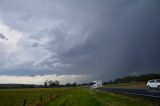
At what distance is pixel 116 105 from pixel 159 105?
5194 millimetres

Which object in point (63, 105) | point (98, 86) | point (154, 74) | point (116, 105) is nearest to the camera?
point (116, 105)

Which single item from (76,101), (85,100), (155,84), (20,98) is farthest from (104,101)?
(20,98)

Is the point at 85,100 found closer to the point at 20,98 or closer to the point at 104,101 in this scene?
the point at 104,101

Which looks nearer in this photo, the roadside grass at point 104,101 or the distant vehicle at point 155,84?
the roadside grass at point 104,101

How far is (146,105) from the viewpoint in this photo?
79.2 feet

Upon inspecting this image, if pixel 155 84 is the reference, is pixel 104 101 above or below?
below

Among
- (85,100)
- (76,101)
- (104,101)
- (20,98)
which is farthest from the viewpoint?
(20,98)

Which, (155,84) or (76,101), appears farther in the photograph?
(155,84)

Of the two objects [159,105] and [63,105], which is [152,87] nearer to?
[63,105]

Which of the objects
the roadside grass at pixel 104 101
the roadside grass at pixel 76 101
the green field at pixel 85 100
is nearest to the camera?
the roadside grass at pixel 104 101

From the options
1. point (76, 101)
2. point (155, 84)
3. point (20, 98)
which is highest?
point (155, 84)

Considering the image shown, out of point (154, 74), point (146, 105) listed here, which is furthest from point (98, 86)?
point (146, 105)

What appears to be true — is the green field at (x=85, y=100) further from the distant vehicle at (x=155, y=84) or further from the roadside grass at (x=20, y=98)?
the distant vehicle at (x=155, y=84)

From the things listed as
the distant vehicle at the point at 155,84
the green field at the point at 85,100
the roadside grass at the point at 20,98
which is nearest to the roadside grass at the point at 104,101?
the green field at the point at 85,100
